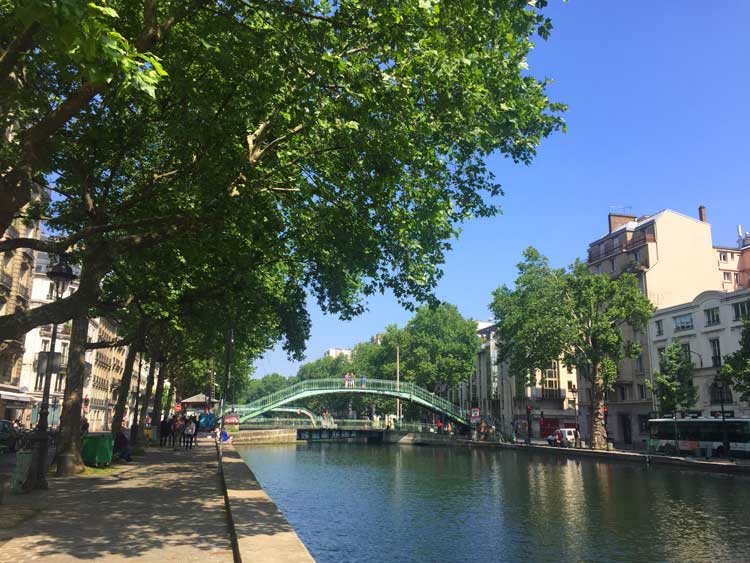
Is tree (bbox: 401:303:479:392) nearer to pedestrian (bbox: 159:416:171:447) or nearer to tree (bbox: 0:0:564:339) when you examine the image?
pedestrian (bbox: 159:416:171:447)

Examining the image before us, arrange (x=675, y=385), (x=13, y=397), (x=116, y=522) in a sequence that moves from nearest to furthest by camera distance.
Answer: (x=116, y=522) < (x=13, y=397) < (x=675, y=385)

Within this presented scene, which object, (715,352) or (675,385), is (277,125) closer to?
(675,385)

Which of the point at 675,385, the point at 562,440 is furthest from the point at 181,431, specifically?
the point at 675,385

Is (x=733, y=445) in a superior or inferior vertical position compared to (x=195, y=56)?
inferior

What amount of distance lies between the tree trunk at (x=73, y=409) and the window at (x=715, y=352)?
4643 cm

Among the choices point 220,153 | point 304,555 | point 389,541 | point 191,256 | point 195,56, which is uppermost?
point 195,56

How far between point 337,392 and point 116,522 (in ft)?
204

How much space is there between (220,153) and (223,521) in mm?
7441

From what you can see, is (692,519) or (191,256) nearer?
(191,256)

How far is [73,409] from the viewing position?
17.5 m

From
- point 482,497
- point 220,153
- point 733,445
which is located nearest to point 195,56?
point 220,153

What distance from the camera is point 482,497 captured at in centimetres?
2134

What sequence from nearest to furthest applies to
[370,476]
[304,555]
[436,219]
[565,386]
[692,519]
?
[304,555], [436,219], [692,519], [370,476], [565,386]

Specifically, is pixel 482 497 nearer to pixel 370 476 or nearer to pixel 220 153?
pixel 370 476
